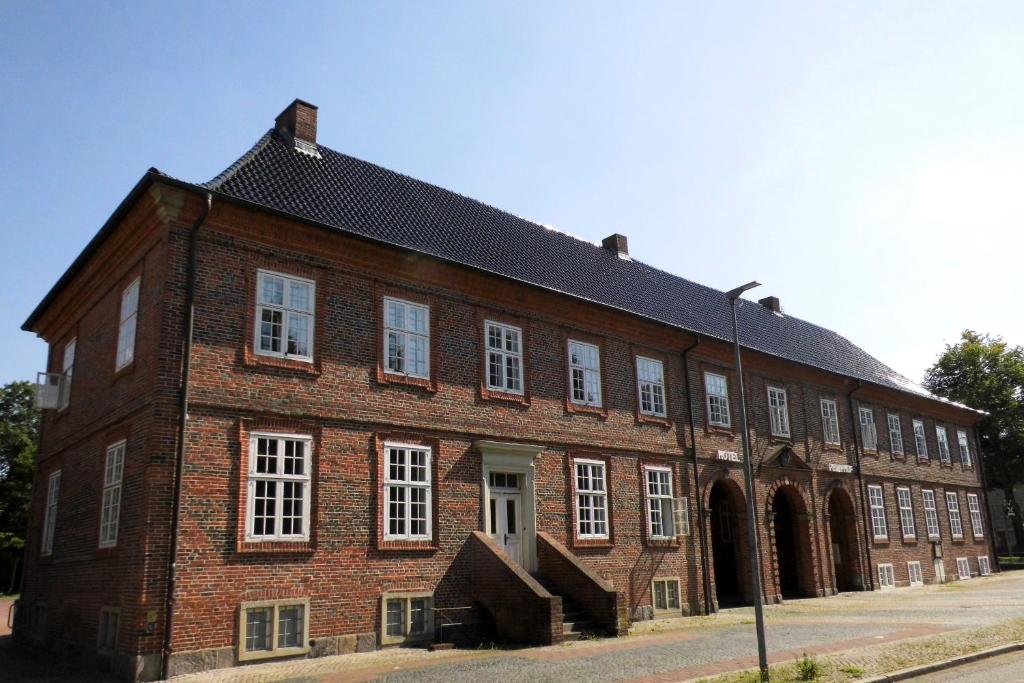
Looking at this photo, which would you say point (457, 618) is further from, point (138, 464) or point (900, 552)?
point (900, 552)

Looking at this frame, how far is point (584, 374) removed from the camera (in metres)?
20.8

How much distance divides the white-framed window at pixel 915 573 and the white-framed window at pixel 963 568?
13.0 feet

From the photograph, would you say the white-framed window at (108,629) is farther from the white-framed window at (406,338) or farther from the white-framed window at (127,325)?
the white-framed window at (406,338)

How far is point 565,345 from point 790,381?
11347mm

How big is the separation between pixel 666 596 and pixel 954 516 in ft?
69.8

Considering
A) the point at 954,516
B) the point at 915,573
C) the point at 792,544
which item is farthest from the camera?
the point at 954,516

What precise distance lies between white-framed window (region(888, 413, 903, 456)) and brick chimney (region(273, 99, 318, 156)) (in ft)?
84.7

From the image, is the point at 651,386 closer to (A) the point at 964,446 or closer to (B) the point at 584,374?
(B) the point at 584,374

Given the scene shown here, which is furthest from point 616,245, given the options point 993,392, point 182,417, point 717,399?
point 993,392

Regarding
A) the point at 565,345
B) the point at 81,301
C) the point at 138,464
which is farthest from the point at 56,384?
the point at 565,345

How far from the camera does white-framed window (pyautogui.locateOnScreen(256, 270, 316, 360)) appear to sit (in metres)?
14.9

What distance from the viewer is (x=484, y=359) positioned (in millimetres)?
18406

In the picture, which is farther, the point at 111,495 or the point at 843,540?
the point at 843,540

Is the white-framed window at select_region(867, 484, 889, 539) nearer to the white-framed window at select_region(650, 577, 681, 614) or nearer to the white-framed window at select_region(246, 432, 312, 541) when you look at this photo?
the white-framed window at select_region(650, 577, 681, 614)
